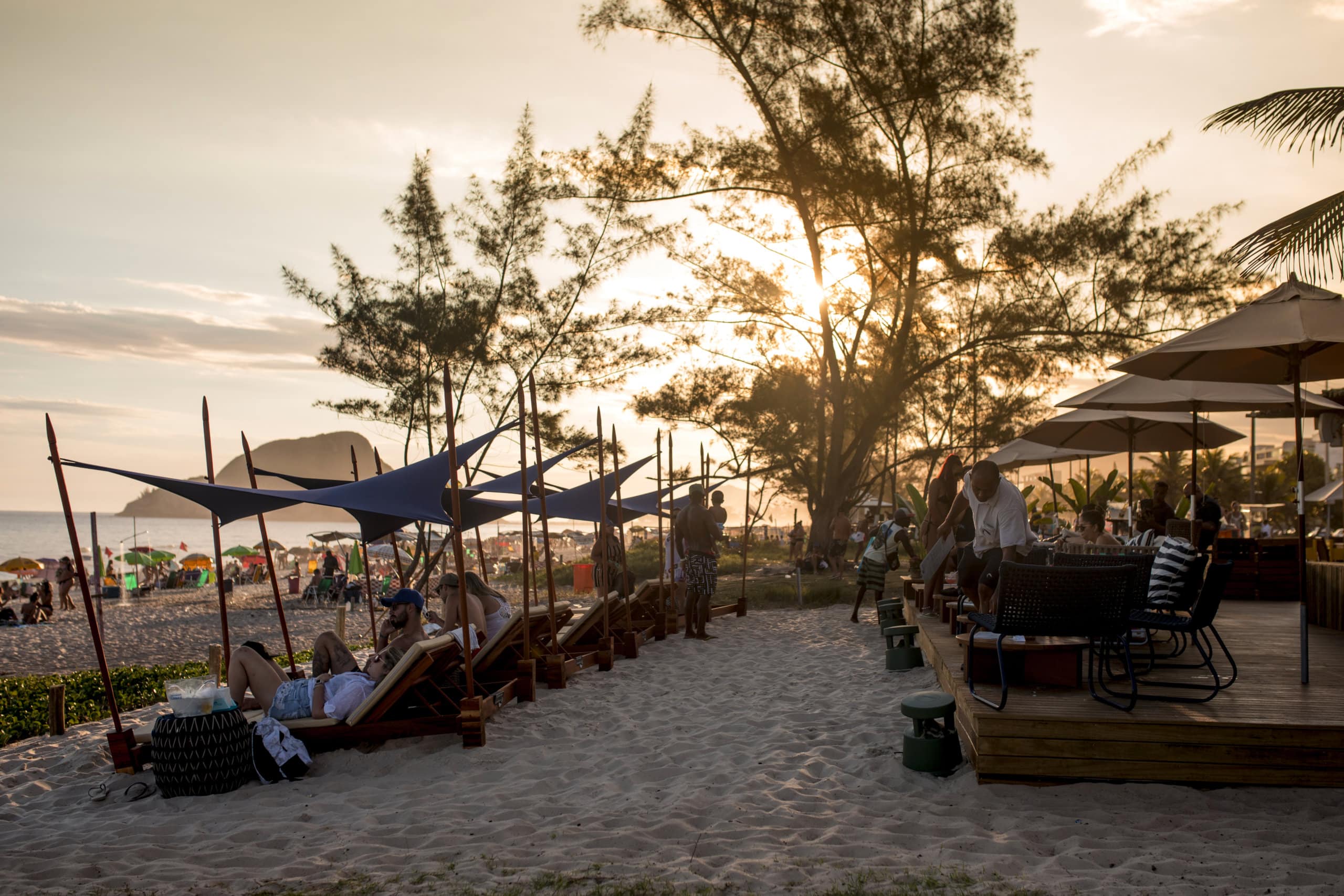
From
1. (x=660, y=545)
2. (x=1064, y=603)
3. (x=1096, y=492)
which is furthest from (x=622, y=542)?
(x=1096, y=492)

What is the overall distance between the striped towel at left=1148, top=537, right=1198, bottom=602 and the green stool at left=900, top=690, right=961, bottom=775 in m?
1.45

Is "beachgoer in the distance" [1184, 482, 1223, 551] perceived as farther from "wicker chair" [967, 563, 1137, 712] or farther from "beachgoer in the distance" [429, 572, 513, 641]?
"beachgoer in the distance" [429, 572, 513, 641]

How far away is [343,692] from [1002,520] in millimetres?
4386

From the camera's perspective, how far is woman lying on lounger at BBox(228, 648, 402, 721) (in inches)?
238

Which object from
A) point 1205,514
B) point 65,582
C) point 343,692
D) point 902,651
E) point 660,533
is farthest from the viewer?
point 65,582

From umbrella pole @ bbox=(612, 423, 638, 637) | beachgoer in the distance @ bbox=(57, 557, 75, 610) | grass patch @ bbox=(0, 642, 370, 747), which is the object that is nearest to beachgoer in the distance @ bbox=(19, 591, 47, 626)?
beachgoer in the distance @ bbox=(57, 557, 75, 610)

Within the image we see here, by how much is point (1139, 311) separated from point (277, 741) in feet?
55.1

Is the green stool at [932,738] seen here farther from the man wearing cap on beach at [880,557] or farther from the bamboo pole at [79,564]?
the man wearing cap on beach at [880,557]

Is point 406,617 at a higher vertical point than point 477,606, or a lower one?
higher

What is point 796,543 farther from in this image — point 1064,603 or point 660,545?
point 1064,603

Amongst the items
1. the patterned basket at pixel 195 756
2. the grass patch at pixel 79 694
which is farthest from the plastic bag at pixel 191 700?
the grass patch at pixel 79 694

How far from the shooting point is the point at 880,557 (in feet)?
38.8

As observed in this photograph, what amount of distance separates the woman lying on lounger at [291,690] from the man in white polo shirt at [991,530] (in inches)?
155

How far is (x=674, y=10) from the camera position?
1808cm
